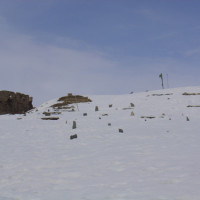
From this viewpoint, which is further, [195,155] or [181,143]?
[181,143]

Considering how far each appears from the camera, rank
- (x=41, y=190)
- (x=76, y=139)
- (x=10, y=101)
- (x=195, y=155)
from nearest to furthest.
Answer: (x=41, y=190) → (x=195, y=155) → (x=76, y=139) → (x=10, y=101)

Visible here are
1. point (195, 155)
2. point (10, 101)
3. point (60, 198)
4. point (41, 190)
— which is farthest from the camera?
point (10, 101)

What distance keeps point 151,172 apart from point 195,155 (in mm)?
2091

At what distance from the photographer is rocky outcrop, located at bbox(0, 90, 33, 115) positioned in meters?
24.3

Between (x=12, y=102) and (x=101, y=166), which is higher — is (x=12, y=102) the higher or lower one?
the higher one

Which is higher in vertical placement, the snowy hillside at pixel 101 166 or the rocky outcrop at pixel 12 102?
the rocky outcrop at pixel 12 102

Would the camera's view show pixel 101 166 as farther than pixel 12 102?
No

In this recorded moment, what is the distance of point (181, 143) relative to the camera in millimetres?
8617

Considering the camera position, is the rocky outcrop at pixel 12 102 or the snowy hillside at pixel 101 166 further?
the rocky outcrop at pixel 12 102

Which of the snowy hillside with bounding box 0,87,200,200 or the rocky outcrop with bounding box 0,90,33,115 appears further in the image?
the rocky outcrop with bounding box 0,90,33,115

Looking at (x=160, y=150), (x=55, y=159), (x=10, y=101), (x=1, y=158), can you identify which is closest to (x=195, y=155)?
(x=160, y=150)

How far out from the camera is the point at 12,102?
2522 cm

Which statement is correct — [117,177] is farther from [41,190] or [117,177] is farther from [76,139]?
[76,139]

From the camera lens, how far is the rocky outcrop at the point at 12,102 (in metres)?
24.3
